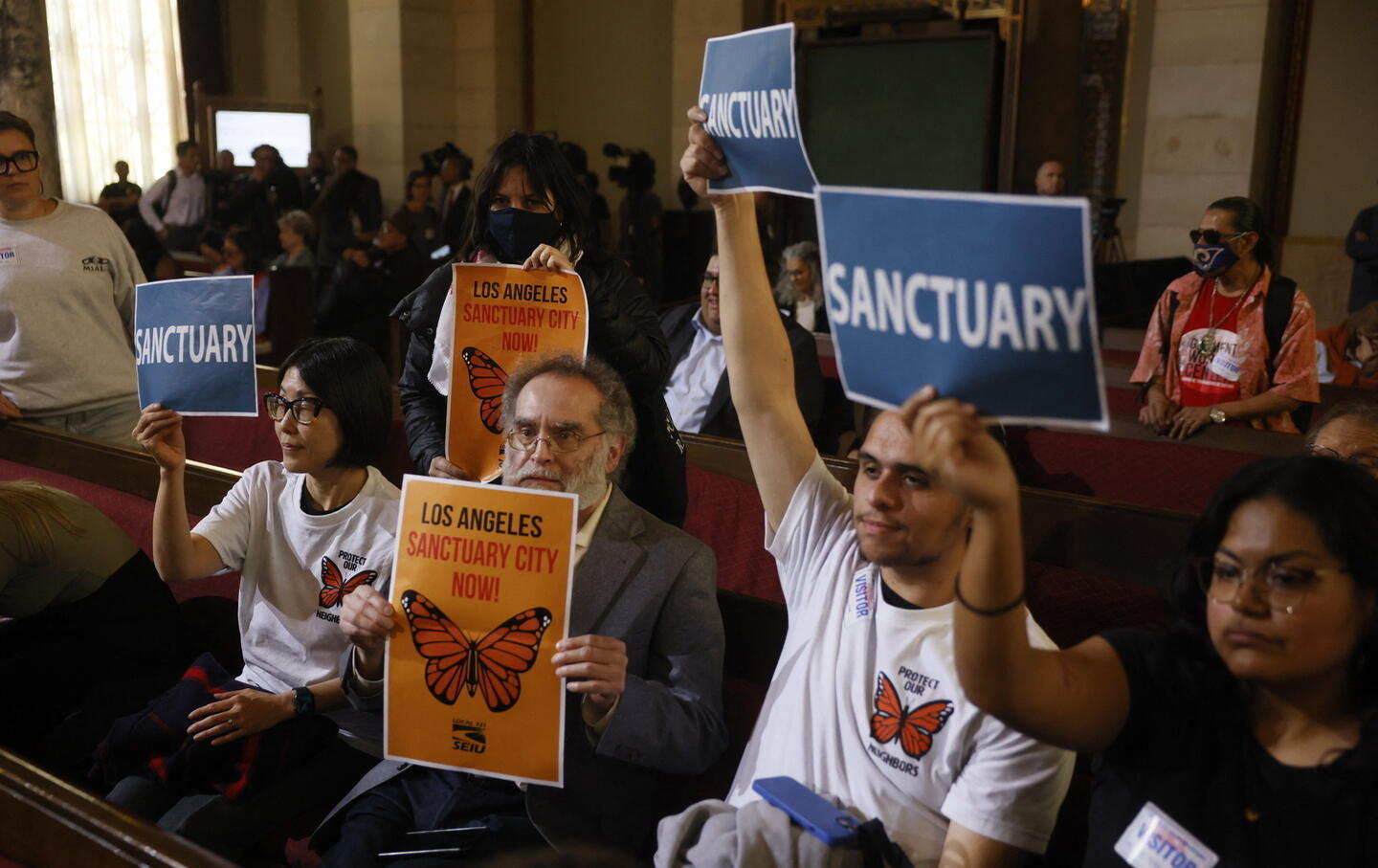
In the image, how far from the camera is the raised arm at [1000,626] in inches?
47.0

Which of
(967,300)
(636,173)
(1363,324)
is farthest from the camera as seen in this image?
(636,173)

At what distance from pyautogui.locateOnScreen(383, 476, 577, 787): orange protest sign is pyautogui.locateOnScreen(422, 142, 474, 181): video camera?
8983 mm

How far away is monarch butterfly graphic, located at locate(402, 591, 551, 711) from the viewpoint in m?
1.84

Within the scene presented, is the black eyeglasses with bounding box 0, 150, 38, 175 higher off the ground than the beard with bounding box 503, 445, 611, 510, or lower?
higher

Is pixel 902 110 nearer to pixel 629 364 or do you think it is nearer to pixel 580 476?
pixel 629 364

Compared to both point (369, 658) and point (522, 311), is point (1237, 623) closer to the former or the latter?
point (369, 658)

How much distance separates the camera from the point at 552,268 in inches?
97.9

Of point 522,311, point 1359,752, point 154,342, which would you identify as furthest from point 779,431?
point 154,342

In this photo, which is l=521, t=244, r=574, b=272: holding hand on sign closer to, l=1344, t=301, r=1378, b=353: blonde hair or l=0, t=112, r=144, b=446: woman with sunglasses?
l=0, t=112, r=144, b=446: woman with sunglasses

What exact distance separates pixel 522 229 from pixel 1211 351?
2.39 metres

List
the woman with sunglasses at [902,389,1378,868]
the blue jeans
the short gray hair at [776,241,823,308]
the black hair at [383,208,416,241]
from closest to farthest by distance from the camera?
the woman with sunglasses at [902,389,1378,868]
the blue jeans
the short gray hair at [776,241,823,308]
the black hair at [383,208,416,241]

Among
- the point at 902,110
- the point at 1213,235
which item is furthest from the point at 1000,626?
the point at 902,110

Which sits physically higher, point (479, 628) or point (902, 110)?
point (902, 110)

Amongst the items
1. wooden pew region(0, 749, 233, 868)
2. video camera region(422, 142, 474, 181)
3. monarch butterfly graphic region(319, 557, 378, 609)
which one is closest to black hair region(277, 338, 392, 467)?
monarch butterfly graphic region(319, 557, 378, 609)
